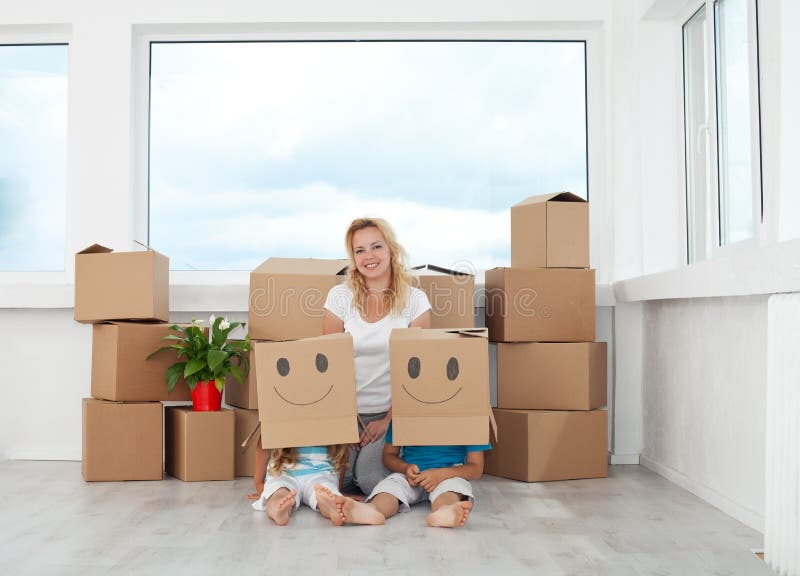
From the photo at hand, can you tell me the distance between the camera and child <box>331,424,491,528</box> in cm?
206

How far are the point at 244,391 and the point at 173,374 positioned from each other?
27cm

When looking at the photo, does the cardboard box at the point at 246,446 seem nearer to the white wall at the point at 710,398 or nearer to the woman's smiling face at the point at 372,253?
the woman's smiling face at the point at 372,253

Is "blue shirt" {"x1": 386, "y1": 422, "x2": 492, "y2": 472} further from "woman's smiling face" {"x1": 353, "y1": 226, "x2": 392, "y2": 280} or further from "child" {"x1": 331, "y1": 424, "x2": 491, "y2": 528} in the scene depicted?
"woman's smiling face" {"x1": 353, "y1": 226, "x2": 392, "y2": 280}

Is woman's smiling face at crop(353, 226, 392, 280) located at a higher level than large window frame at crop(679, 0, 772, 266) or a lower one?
lower

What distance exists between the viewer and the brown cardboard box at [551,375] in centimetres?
272

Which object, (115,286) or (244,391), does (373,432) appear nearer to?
(244,391)

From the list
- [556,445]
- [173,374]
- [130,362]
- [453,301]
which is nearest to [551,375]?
[556,445]

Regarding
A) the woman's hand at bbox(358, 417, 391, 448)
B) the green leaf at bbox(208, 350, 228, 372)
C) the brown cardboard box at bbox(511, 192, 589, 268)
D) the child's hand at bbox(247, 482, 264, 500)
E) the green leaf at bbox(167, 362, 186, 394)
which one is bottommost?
the child's hand at bbox(247, 482, 264, 500)

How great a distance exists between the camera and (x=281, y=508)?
2092mm

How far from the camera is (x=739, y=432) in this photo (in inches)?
85.4

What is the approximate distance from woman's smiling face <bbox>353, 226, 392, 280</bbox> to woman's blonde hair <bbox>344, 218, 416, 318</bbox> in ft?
0.05

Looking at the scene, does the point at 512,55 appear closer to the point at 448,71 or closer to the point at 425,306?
the point at 448,71

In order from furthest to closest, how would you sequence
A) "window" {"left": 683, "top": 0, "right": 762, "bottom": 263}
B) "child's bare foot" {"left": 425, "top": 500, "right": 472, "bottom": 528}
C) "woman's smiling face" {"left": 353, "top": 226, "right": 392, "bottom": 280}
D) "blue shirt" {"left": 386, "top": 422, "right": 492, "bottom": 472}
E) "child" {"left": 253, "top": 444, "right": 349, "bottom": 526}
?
"woman's smiling face" {"left": 353, "top": 226, "right": 392, "bottom": 280}, "window" {"left": 683, "top": 0, "right": 762, "bottom": 263}, "blue shirt" {"left": 386, "top": 422, "right": 492, "bottom": 472}, "child" {"left": 253, "top": 444, "right": 349, "bottom": 526}, "child's bare foot" {"left": 425, "top": 500, "right": 472, "bottom": 528}

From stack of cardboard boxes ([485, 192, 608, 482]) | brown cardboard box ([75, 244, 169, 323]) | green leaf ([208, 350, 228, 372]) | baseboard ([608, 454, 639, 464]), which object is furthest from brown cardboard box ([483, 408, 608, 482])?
brown cardboard box ([75, 244, 169, 323])
